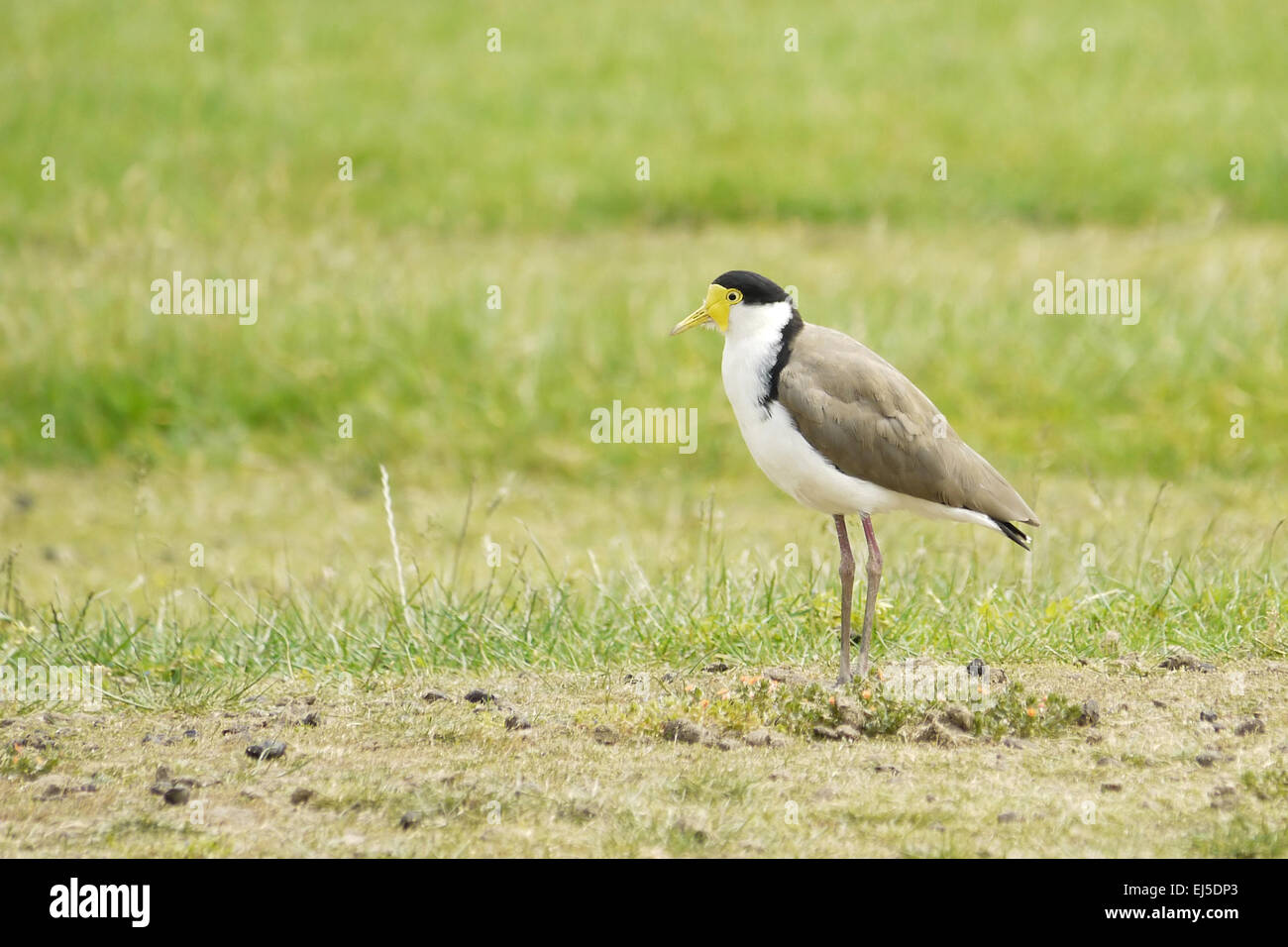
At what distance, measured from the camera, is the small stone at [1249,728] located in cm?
494

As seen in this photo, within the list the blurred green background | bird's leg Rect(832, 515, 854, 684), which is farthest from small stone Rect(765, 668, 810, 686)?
the blurred green background

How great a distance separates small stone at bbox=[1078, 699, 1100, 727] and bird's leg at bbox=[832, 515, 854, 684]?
0.75 metres

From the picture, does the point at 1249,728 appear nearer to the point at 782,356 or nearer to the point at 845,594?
the point at 845,594

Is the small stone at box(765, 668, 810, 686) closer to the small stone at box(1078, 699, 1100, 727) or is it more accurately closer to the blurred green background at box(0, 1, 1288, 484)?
the small stone at box(1078, 699, 1100, 727)

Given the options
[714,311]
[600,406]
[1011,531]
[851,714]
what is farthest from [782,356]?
[600,406]

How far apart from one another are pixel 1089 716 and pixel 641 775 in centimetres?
142

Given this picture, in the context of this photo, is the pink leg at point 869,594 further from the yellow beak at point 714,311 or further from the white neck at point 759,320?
the yellow beak at point 714,311

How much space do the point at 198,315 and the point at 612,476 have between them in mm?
3287

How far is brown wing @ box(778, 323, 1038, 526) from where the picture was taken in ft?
17.6

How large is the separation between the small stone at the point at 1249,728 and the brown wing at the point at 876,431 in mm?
971

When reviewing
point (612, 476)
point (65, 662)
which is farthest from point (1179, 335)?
point (65, 662)

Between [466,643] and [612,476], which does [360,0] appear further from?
[466,643]

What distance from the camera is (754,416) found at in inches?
214

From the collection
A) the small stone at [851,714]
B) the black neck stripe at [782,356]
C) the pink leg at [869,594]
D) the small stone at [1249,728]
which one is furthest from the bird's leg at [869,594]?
the small stone at [1249,728]
